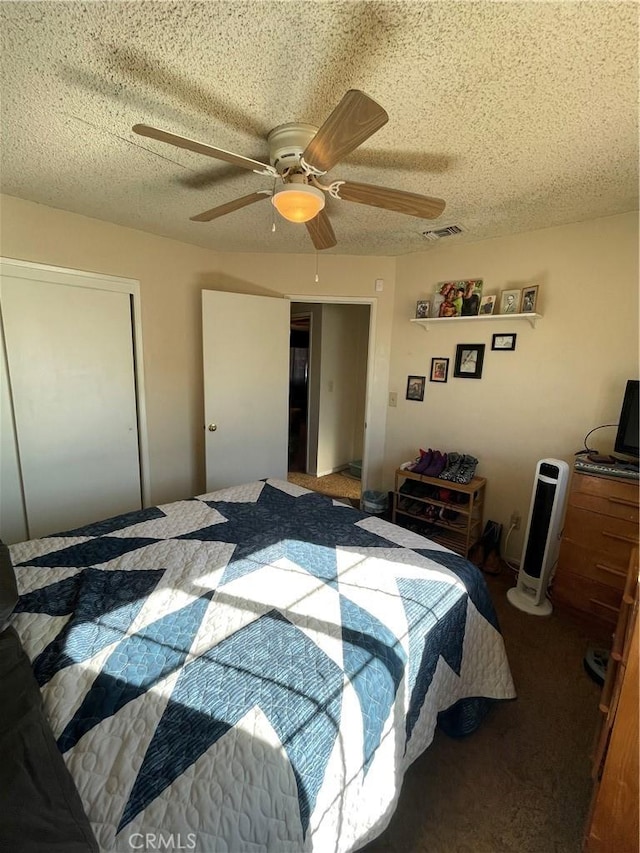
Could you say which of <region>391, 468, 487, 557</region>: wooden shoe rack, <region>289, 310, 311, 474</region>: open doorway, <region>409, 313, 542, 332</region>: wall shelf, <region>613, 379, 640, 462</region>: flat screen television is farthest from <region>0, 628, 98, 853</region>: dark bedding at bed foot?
<region>289, 310, 311, 474</region>: open doorway

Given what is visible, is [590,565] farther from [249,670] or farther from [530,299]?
[249,670]

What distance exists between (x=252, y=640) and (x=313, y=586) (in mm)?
321

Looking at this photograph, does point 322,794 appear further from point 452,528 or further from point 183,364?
point 183,364

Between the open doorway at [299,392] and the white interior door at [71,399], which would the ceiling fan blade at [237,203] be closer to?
the white interior door at [71,399]

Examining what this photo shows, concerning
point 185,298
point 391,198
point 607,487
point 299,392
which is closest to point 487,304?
point 607,487

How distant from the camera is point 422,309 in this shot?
120 inches

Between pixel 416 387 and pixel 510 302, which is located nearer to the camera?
pixel 510 302

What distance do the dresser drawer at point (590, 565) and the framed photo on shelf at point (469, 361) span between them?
134 cm

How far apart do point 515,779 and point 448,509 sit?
1.65 metres

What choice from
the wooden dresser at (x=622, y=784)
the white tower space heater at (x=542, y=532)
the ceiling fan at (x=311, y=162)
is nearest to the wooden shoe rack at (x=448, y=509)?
the white tower space heater at (x=542, y=532)

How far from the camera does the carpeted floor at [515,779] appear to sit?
119 cm

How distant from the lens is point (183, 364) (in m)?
3.15

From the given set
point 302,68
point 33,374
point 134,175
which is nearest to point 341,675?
point 302,68

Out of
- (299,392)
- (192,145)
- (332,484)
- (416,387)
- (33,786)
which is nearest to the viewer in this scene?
(33,786)
